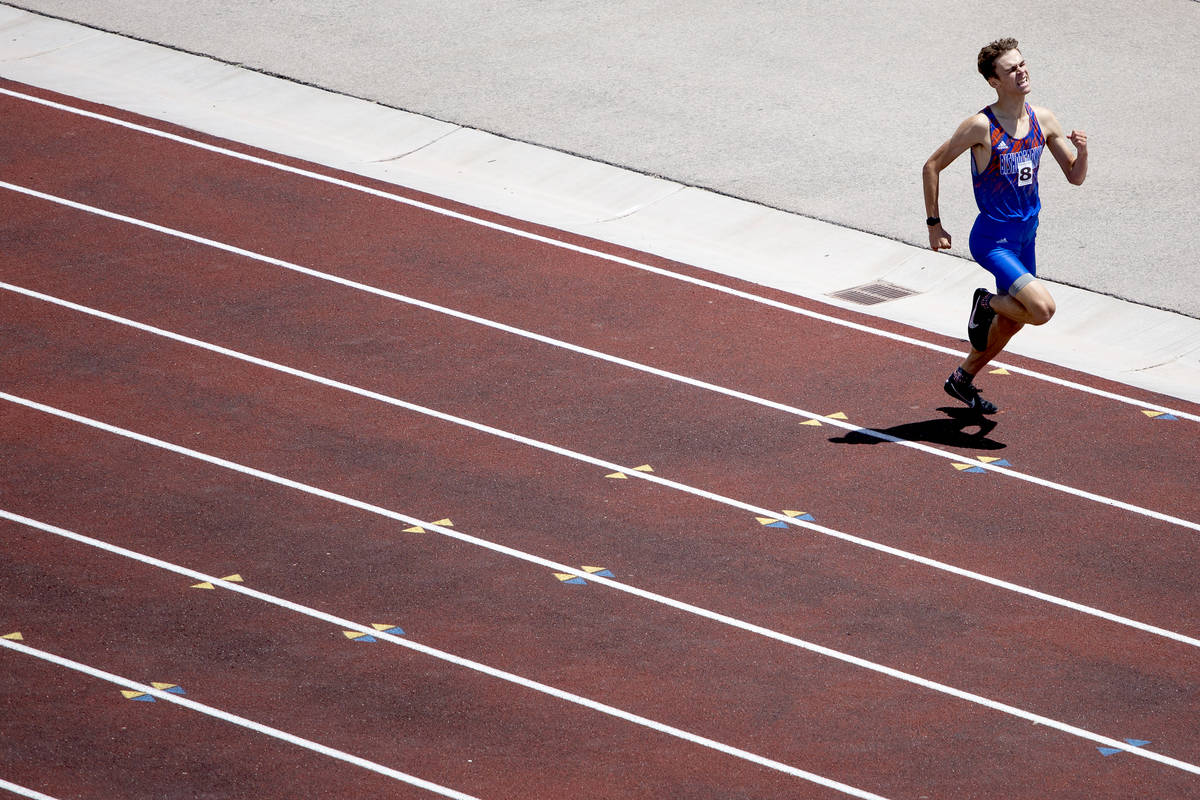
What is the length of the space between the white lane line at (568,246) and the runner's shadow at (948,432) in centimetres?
96

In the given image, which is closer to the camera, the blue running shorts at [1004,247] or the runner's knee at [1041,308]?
the runner's knee at [1041,308]

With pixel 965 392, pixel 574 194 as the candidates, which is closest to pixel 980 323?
pixel 965 392

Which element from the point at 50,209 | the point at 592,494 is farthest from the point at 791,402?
the point at 50,209

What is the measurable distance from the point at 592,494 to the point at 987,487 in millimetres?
2496

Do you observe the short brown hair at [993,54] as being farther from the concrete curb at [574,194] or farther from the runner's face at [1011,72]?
the concrete curb at [574,194]

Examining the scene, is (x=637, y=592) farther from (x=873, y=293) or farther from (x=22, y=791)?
(x=873, y=293)

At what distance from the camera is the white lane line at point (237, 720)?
8.19 metres

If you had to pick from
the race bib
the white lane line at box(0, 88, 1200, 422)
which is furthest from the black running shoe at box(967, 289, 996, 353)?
the white lane line at box(0, 88, 1200, 422)

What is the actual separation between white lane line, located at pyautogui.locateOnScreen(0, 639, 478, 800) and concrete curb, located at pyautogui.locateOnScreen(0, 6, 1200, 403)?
6.65 metres

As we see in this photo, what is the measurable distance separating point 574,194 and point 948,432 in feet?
16.0

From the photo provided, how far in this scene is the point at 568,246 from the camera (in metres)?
14.6

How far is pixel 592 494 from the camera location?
10906 mm

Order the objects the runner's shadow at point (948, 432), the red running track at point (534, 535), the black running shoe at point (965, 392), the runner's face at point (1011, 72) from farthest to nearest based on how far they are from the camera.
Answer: the black running shoe at point (965, 392), the runner's shadow at point (948, 432), the runner's face at point (1011, 72), the red running track at point (534, 535)

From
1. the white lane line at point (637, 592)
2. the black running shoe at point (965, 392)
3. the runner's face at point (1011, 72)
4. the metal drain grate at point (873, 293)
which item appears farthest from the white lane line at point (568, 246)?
the white lane line at point (637, 592)
